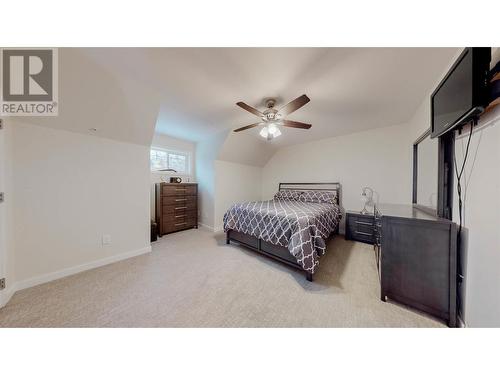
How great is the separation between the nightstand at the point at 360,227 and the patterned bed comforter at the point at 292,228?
1.85 ft

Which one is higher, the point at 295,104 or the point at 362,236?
the point at 295,104

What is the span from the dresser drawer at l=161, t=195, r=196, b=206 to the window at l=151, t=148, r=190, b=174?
0.79m

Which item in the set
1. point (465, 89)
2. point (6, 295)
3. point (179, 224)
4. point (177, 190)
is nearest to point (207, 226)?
point (179, 224)

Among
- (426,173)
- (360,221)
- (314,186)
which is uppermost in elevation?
(426,173)

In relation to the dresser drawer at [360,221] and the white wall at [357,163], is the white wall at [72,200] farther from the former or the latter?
the dresser drawer at [360,221]

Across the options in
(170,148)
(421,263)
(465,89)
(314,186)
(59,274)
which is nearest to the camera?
(465,89)

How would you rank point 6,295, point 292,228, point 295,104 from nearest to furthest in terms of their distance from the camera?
point 6,295 → point 295,104 → point 292,228

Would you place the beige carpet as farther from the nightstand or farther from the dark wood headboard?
the dark wood headboard

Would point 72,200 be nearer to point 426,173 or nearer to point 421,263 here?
point 421,263

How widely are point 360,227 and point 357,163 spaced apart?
4.48 feet

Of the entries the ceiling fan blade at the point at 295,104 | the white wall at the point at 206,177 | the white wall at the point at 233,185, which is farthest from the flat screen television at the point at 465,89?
the white wall at the point at 233,185

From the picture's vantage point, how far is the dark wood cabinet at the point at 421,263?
120 cm

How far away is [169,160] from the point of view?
12.9 feet
